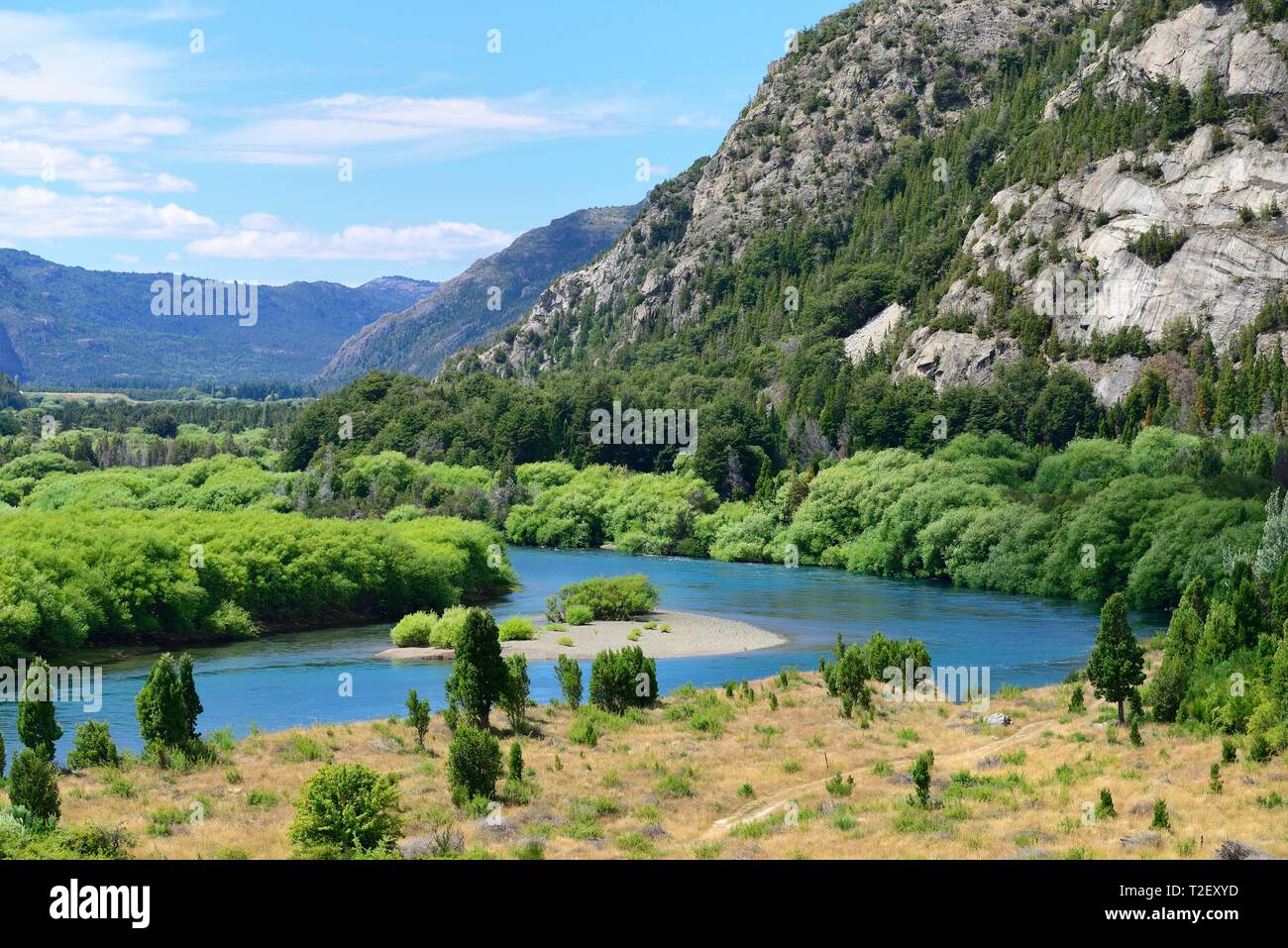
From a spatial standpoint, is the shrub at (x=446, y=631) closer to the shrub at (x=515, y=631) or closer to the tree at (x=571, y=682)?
the shrub at (x=515, y=631)

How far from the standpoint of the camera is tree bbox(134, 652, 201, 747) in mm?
50812

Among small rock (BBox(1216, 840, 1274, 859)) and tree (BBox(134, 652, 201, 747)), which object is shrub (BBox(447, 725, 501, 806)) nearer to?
tree (BBox(134, 652, 201, 747))

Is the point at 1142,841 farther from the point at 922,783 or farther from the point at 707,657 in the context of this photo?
the point at 707,657

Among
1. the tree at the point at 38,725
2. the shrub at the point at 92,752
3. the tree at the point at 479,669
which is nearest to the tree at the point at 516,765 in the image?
the tree at the point at 479,669

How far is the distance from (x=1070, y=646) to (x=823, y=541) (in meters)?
55.7

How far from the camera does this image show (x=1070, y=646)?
88688 mm

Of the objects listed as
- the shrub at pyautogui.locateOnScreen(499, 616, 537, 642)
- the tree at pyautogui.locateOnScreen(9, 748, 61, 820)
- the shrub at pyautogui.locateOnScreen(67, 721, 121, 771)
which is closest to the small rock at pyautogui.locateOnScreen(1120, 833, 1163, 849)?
the tree at pyautogui.locateOnScreen(9, 748, 61, 820)

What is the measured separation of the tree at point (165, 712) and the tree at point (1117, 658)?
1332 inches

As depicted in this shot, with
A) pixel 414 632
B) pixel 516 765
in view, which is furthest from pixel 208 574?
pixel 516 765

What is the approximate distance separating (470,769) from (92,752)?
14735 millimetres

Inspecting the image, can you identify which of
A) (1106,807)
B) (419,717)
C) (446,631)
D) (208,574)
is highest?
(208,574)

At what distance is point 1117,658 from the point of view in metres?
53.3

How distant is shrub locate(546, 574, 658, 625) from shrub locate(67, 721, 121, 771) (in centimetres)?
5315
